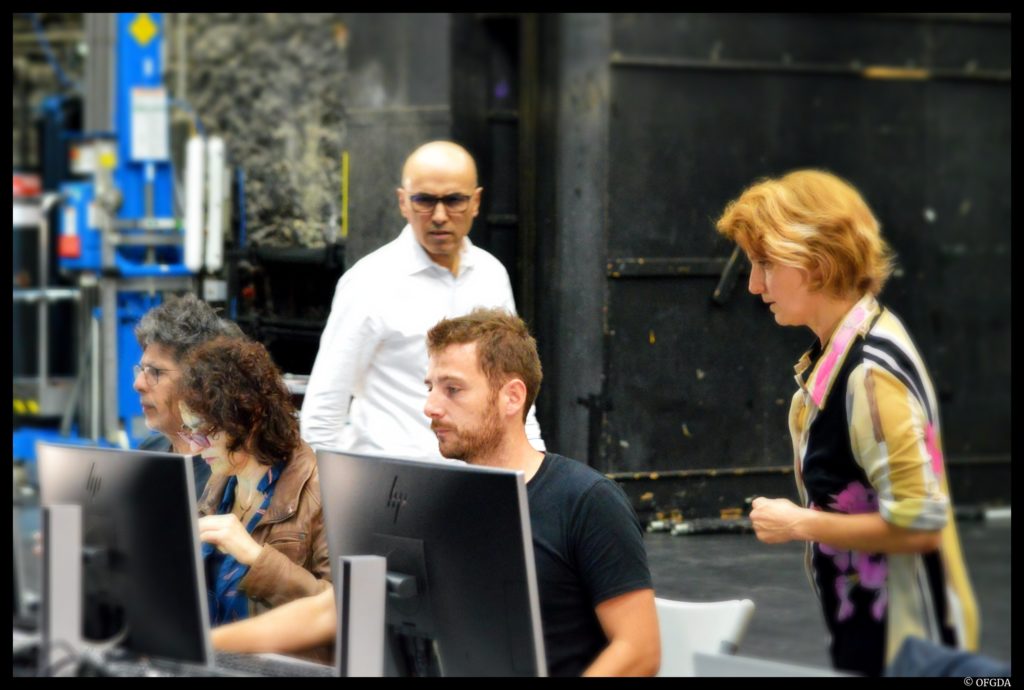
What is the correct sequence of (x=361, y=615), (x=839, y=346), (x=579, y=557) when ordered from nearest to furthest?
(x=361, y=615) < (x=839, y=346) < (x=579, y=557)

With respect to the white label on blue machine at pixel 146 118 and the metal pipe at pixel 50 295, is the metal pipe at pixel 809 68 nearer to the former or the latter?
the white label on blue machine at pixel 146 118

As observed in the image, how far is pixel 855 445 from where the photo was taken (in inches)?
74.1

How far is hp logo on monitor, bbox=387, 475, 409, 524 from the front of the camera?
1860mm

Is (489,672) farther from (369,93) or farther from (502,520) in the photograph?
(369,93)

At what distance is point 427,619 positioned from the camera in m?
1.87

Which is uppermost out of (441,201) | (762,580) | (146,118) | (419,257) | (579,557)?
(146,118)

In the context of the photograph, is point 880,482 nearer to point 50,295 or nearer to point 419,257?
point 419,257

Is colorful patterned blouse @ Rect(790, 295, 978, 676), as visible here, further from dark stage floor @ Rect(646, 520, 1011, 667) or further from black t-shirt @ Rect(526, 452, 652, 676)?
dark stage floor @ Rect(646, 520, 1011, 667)

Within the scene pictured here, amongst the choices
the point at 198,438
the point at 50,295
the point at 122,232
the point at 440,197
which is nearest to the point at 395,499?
the point at 198,438

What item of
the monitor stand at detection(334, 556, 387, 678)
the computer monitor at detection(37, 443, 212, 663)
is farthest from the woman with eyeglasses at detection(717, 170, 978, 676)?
the computer monitor at detection(37, 443, 212, 663)

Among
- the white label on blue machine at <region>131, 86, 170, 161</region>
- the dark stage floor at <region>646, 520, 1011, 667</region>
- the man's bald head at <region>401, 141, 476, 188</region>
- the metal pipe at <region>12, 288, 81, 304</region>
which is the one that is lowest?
the dark stage floor at <region>646, 520, 1011, 667</region>

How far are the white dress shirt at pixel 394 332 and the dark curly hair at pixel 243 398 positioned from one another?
24.8 inches

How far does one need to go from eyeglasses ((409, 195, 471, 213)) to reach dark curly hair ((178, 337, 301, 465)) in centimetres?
67

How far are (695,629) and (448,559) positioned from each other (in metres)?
0.51
